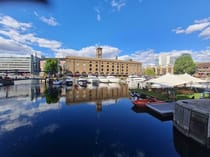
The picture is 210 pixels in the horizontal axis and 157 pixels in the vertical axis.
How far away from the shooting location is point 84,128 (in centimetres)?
938

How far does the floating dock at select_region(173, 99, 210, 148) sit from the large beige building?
70.3m

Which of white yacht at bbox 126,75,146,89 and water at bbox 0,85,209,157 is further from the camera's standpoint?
white yacht at bbox 126,75,146,89

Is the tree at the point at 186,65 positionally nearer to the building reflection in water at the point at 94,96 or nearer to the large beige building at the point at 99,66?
the building reflection in water at the point at 94,96

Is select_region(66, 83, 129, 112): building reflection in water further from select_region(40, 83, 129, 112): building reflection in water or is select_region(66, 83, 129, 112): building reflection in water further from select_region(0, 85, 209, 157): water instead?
select_region(0, 85, 209, 157): water

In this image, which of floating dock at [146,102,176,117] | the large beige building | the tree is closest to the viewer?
floating dock at [146,102,176,117]

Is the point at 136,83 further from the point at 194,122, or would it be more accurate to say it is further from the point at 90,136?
the point at 90,136

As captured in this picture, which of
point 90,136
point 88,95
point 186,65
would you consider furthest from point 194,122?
point 186,65

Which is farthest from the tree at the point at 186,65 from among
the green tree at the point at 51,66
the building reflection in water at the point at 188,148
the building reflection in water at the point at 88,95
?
the building reflection in water at the point at 188,148

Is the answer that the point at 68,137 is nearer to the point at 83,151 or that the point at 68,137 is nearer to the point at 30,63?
the point at 83,151

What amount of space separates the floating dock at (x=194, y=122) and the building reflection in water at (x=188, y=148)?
0.21 meters

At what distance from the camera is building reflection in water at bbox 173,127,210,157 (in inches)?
253

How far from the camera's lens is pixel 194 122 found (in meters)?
7.26

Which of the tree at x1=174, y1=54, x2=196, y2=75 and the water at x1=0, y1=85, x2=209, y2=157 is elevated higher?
the tree at x1=174, y1=54, x2=196, y2=75

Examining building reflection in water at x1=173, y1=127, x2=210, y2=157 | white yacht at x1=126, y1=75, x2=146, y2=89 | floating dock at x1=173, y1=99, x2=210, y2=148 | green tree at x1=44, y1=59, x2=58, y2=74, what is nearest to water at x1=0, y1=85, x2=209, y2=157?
building reflection in water at x1=173, y1=127, x2=210, y2=157
